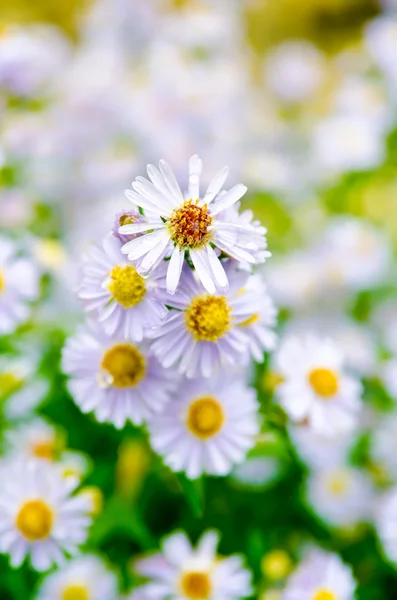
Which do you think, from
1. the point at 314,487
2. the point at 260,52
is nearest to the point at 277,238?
the point at 314,487

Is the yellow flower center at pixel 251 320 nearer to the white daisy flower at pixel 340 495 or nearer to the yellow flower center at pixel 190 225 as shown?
the yellow flower center at pixel 190 225

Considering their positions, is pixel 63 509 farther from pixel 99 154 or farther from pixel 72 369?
pixel 99 154

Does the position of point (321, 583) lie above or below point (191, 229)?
below

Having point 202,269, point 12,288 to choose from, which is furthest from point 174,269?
point 12,288

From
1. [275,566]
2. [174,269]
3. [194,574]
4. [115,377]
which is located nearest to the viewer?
[174,269]

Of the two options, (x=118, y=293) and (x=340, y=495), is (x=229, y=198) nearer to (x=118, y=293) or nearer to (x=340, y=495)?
(x=118, y=293)

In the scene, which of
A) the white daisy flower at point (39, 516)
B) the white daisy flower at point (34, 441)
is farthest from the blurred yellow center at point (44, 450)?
the white daisy flower at point (39, 516)

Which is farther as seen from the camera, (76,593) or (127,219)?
(76,593)
